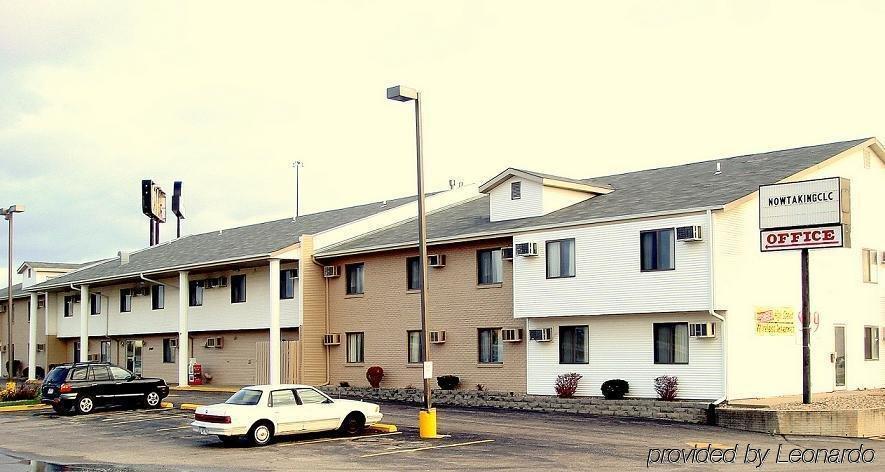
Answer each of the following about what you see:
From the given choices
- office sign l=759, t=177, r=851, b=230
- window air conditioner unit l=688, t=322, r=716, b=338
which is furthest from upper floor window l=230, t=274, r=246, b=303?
office sign l=759, t=177, r=851, b=230

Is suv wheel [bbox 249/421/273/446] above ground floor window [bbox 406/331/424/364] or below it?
below

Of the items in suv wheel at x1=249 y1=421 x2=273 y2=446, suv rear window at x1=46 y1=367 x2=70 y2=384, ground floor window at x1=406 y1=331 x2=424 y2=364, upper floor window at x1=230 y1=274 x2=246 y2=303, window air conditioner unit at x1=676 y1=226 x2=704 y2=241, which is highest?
window air conditioner unit at x1=676 y1=226 x2=704 y2=241

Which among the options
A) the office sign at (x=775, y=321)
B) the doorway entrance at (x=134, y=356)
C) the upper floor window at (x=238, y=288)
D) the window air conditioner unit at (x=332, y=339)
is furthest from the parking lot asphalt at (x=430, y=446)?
the doorway entrance at (x=134, y=356)

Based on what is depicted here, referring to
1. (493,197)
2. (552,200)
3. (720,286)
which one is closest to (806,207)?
(720,286)

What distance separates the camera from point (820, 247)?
26.5 metres

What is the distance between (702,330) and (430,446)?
9.05 meters

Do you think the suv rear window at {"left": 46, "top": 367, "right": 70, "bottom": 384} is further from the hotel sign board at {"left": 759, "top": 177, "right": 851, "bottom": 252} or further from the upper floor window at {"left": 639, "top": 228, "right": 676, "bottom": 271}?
the hotel sign board at {"left": 759, "top": 177, "right": 851, "bottom": 252}

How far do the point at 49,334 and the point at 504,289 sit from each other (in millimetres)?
33431

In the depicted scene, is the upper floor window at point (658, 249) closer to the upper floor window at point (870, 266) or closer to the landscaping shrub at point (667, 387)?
the landscaping shrub at point (667, 387)

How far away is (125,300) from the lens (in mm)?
51594

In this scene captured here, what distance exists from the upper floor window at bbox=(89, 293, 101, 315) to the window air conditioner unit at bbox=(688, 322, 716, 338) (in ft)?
116

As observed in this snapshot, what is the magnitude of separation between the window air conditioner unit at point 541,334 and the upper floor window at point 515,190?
450cm

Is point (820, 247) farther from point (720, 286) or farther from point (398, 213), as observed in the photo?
point (398, 213)

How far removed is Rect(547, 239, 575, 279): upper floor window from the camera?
1215 inches
